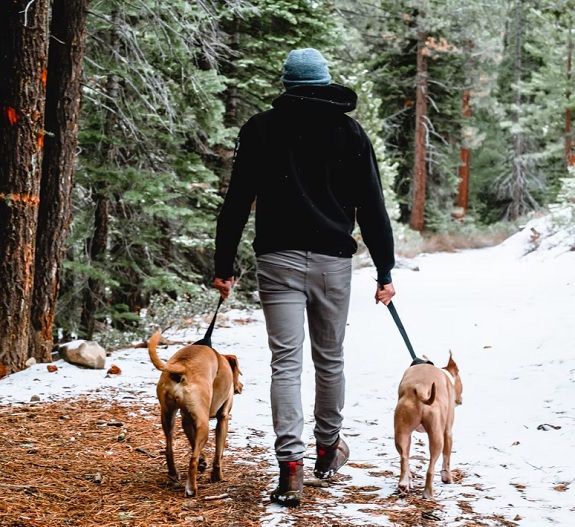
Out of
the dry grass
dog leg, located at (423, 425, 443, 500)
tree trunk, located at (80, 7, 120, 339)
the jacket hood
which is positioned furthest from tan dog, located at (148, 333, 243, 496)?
tree trunk, located at (80, 7, 120, 339)

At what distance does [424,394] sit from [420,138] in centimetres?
2246

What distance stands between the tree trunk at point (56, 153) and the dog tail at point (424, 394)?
15.5ft

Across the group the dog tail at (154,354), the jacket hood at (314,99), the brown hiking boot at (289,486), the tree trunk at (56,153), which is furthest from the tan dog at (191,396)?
the tree trunk at (56,153)

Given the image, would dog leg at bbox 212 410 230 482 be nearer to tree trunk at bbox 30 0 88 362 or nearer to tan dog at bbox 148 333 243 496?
tan dog at bbox 148 333 243 496

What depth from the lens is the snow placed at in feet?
12.5

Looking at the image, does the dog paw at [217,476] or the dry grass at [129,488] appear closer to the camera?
the dry grass at [129,488]

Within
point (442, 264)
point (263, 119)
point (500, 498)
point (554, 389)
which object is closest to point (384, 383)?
point (554, 389)

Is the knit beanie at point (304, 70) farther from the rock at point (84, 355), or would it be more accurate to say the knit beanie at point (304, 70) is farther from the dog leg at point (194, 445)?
the rock at point (84, 355)

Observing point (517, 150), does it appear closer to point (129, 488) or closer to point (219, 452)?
point (219, 452)

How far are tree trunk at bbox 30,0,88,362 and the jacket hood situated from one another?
13.5ft

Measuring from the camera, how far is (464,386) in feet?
22.3

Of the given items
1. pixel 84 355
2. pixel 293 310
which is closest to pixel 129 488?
pixel 293 310

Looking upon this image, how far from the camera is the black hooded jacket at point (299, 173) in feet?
12.0

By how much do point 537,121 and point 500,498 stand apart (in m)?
28.0
